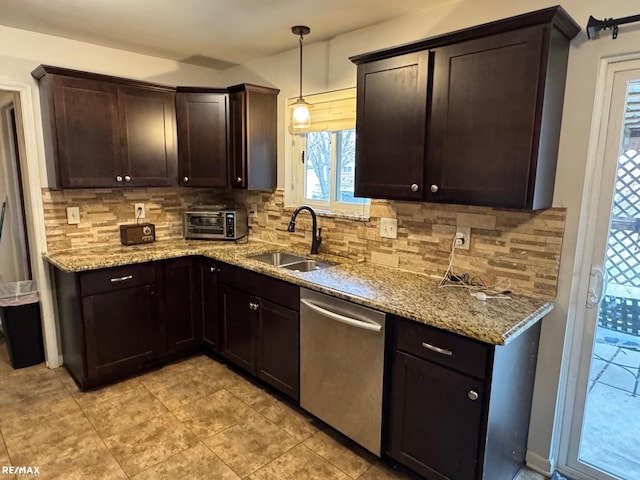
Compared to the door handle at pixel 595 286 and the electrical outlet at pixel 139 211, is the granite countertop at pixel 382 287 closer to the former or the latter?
the door handle at pixel 595 286

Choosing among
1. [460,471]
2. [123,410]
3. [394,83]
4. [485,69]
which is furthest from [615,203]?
[123,410]

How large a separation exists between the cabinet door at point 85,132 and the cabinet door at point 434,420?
7.82 feet

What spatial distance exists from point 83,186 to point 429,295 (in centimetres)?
242

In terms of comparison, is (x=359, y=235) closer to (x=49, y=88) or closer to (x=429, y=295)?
(x=429, y=295)

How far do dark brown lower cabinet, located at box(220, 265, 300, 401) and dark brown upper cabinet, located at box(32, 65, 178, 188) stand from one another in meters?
1.03

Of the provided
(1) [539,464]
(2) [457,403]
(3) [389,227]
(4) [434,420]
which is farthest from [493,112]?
(1) [539,464]

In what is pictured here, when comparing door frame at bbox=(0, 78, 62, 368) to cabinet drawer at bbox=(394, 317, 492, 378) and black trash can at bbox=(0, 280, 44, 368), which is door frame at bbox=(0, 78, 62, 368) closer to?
black trash can at bbox=(0, 280, 44, 368)

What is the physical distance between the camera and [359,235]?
8.97 feet

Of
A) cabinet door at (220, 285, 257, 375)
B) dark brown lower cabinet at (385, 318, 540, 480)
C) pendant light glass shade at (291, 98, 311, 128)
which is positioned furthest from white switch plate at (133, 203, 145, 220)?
dark brown lower cabinet at (385, 318, 540, 480)

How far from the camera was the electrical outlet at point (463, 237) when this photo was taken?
2.19 metres

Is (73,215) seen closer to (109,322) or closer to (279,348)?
(109,322)

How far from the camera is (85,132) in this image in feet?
9.00

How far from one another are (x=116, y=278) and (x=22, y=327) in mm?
962

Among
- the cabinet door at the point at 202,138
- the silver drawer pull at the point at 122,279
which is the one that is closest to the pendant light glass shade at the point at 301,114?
the cabinet door at the point at 202,138
